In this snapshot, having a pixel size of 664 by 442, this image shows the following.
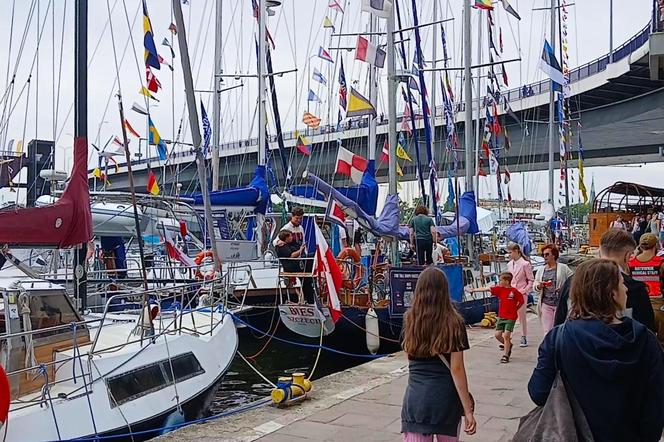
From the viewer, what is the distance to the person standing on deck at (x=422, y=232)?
14500mm

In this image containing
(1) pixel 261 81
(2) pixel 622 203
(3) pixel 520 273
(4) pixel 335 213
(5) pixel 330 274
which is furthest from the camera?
(2) pixel 622 203

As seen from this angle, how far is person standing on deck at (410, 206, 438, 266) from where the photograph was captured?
47.6ft

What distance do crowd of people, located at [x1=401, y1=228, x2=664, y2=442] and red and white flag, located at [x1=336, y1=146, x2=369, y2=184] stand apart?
9493mm

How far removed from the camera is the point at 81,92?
31.4 ft

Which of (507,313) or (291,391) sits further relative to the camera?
(507,313)

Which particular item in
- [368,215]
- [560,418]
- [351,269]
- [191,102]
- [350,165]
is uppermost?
[191,102]

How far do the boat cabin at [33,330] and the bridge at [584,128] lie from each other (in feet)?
55.6

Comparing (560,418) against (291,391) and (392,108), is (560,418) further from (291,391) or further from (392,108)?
(392,108)

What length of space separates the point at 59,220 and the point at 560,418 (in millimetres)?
6114

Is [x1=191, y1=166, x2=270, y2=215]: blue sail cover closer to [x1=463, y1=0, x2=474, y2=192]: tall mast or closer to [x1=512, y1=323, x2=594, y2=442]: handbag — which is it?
[x1=463, y1=0, x2=474, y2=192]: tall mast

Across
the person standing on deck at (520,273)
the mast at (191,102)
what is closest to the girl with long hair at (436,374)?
the mast at (191,102)

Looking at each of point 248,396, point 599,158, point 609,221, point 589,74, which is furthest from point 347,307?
point 599,158

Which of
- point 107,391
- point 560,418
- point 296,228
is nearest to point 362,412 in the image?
point 107,391

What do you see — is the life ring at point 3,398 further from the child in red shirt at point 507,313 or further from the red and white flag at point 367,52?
the red and white flag at point 367,52
